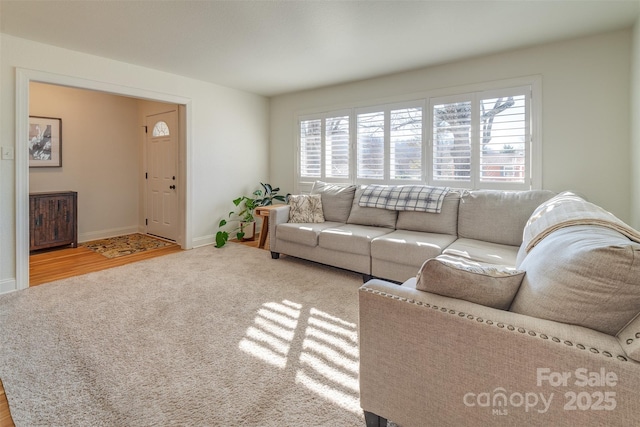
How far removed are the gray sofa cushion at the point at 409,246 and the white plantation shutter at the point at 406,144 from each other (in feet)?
3.65

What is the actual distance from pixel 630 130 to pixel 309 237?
3.17 meters

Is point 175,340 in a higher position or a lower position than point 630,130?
lower

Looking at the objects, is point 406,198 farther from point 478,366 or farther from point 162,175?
point 162,175

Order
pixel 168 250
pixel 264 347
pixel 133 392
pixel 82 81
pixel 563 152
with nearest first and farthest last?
pixel 133 392 < pixel 264 347 < pixel 563 152 < pixel 82 81 < pixel 168 250

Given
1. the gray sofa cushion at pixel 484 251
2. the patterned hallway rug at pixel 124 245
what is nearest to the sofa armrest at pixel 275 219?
the patterned hallway rug at pixel 124 245

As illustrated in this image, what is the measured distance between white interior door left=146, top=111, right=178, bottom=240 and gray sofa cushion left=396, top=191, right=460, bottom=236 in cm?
358

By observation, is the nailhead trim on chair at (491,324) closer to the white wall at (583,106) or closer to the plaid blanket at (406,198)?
the plaid blanket at (406,198)

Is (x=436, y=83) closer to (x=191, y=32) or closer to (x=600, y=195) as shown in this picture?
(x=600, y=195)

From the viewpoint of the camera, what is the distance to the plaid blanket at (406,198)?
3330mm

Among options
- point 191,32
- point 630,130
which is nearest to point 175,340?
point 191,32

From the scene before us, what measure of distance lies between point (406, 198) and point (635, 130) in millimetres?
1975

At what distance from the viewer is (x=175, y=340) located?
2123 mm

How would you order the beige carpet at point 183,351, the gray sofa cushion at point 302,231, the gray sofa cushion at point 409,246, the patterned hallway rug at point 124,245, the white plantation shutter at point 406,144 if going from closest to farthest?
the beige carpet at point 183,351 → the gray sofa cushion at point 409,246 → the gray sofa cushion at point 302,231 → the white plantation shutter at point 406,144 → the patterned hallway rug at point 124,245

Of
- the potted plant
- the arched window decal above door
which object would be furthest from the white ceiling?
the potted plant
